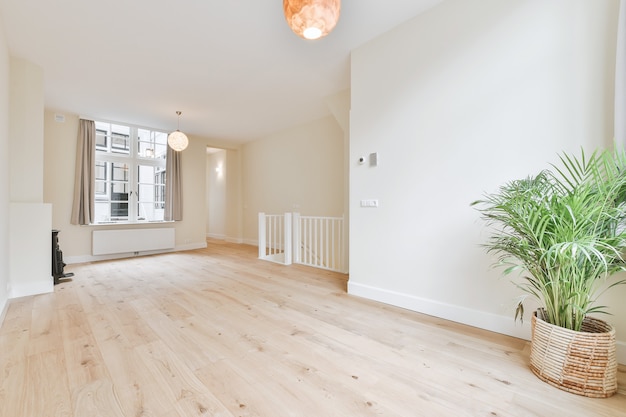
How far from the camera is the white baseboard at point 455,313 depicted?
2.05 metres

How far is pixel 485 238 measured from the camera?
7.23ft

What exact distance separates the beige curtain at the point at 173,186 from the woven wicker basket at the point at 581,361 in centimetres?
Result: 674

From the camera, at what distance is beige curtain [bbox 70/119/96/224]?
5.03 m

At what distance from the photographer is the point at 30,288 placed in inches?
124

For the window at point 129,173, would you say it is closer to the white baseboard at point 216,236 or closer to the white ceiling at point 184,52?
the white ceiling at point 184,52

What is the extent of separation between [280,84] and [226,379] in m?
3.80

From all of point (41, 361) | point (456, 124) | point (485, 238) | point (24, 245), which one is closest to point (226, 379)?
point (41, 361)

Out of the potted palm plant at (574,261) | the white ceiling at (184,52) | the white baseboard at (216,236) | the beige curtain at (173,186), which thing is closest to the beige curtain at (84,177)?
the white ceiling at (184,52)

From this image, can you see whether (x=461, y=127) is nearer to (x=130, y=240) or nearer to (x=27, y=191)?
(x=27, y=191)

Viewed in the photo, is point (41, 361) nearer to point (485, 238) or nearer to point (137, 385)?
point (137, 385)

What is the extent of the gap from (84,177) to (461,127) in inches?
253

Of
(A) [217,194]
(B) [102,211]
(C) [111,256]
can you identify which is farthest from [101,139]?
(A) [217,194]

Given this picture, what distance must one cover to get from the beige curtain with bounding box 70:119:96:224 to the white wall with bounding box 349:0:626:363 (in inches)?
207

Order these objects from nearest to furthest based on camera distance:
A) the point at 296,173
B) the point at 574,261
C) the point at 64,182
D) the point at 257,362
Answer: the point at 574,261
the point at 257,362
the point at 64,182
the point at 296,173
